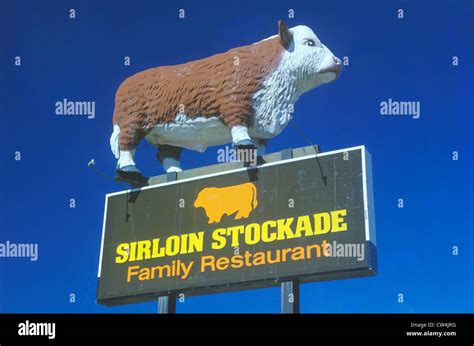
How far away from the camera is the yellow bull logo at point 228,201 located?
16125 mm

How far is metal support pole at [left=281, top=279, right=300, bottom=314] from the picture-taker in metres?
14.4

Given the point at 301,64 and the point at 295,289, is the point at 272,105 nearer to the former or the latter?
the point at 301,64

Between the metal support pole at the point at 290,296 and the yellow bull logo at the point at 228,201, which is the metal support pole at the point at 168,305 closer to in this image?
the yellow bull logo at the point at 228,201

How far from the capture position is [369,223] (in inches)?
575

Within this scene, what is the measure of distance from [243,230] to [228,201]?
0.79 meters

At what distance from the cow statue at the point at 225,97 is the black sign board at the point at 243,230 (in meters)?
0.90

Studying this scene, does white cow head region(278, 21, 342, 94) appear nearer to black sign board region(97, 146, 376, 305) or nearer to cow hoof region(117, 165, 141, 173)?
black sign board region(97, 146, 376, 305)

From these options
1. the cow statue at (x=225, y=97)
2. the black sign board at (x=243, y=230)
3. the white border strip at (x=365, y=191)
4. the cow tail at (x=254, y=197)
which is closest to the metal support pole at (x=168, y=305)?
the black sign board at (x=243, y=230)

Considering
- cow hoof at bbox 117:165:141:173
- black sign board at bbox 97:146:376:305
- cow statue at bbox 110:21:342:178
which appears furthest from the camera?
cow hoof at bbox 117:165:141:173

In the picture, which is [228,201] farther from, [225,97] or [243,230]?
[225,97]

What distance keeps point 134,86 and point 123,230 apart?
3.30m

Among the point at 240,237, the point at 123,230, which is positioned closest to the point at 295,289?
the point at 240,237

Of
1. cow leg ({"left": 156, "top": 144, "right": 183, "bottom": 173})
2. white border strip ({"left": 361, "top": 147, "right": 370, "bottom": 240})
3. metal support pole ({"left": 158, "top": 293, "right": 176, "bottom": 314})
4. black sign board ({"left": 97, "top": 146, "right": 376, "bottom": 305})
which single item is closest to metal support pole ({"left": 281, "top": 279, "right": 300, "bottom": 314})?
black sign board ({"left": 97, "top": 146, "right": 376, "bottom": 305})

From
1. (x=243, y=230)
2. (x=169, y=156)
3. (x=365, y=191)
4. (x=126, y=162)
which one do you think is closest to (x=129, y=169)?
(x=126, y=162)
